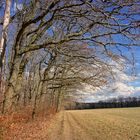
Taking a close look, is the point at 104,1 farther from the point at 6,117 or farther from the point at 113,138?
the point at 113,138

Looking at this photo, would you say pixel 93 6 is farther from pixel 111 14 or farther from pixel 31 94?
pixel 31 94

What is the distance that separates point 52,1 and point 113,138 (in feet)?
29.3

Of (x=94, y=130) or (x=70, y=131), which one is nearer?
(x=70, y=131)

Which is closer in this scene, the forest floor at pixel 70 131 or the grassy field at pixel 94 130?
the forest floor at pixel 70 131

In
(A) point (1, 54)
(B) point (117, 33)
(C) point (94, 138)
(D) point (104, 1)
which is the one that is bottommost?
(C) point (94, 138)

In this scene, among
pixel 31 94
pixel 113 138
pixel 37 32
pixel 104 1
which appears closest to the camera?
pixel 104 1

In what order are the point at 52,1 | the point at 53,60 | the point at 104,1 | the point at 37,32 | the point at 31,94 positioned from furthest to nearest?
the point at 31,94 → the point at 53,60 → the point at 37,32 → the point at 52,1 → the point at 104,1

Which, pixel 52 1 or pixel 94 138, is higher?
pixel 52 1

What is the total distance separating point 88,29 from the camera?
44.7 ft

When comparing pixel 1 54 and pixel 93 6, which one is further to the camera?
pixel 1 54

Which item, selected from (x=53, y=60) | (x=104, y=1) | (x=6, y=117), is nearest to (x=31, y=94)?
(x=53, y=60)

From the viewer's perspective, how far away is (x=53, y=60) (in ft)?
98.6

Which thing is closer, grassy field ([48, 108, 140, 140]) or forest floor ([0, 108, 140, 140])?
forest floor ([0, 108, 140, 140])

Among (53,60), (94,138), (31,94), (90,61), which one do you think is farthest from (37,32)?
(31,94)
